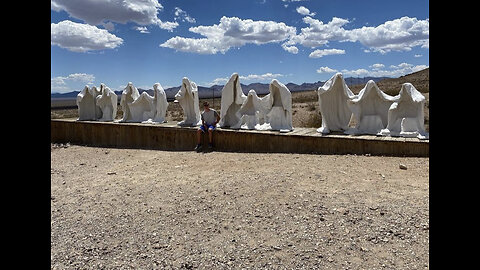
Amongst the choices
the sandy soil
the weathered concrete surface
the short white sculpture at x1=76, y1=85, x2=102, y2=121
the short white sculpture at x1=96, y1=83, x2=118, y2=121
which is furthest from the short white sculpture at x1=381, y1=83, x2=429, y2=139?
the short white sculpture at x1=76, y1=85, x2=102, y2=121

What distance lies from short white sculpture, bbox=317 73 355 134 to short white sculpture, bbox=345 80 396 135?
0.97ft

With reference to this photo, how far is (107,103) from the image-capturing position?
1342 centimetres

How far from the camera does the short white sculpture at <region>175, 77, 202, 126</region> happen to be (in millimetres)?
10953

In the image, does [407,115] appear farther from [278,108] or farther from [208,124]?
[208,124]

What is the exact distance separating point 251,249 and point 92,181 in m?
4.55

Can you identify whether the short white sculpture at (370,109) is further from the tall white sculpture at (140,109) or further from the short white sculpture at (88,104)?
the short white sculpture at (88,104)

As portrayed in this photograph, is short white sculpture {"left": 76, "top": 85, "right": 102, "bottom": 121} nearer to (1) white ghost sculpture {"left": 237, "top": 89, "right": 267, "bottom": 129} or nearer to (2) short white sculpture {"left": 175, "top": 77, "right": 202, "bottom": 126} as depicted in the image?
(2) short white sculpture {"left": 175, "top": 77, "right": 202, "bottom": 126}

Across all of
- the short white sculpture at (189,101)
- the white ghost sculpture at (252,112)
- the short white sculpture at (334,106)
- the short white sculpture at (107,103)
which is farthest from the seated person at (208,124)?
the short white sculpture at (107,103)

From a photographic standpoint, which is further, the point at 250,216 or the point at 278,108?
the point at 278,108

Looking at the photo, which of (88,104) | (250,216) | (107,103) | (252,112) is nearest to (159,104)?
(107,103)

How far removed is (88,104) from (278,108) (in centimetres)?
832

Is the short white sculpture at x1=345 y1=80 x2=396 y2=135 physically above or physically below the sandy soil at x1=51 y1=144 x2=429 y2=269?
above
